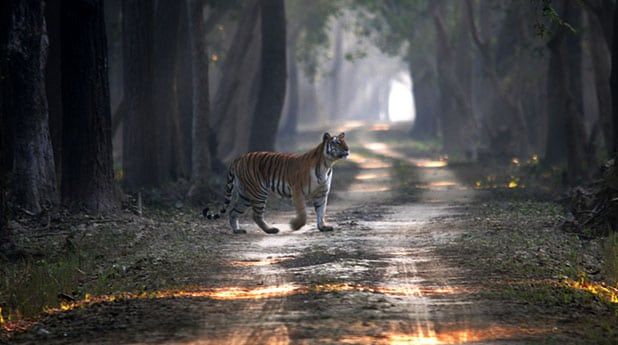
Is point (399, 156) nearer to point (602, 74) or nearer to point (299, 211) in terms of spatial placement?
point (602, 74)

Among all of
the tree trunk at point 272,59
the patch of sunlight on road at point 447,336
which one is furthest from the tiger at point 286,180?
the tree trunk at point 272,59

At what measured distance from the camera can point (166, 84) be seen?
1070 inches

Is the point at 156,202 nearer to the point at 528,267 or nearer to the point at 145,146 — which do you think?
the point at 145,146

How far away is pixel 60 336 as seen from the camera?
10156 mm

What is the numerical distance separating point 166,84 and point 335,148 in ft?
34.6

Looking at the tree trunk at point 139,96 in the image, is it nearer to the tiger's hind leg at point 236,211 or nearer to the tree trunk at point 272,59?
the tiger's hind leg at point 236,211

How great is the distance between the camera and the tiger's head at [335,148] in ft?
57.3

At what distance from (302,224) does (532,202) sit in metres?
7.44

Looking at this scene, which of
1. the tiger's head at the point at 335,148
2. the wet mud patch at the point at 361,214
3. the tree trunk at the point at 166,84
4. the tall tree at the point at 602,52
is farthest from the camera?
the tree trunk at the point at 166,84

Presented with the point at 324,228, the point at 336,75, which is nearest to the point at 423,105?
the point at 336,75

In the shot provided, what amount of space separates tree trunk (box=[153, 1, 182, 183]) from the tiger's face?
919 centimetres

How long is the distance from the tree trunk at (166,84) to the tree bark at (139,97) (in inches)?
30.9

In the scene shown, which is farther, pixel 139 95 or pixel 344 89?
pixel 344 89

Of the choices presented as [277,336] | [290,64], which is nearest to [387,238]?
[277,336]
